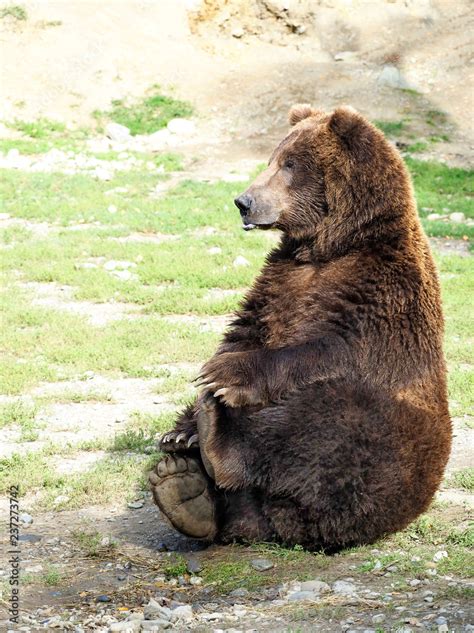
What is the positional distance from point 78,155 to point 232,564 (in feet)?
41.0

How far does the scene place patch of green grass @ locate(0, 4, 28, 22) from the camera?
20.4 m

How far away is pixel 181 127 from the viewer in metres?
18.2

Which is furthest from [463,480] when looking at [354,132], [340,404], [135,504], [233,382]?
[354,132]

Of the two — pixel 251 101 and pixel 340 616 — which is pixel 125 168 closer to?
pixel 251 101

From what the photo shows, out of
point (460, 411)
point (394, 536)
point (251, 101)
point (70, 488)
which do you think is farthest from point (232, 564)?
point (251, 101)

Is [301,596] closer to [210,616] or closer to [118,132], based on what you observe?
[210,616]

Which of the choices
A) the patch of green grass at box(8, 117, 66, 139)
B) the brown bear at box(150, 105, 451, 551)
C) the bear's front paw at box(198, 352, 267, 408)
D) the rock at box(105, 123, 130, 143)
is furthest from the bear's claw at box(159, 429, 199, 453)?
the patch of green grass at box(8, 117, 66, 139)

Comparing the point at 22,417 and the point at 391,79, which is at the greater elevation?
the point at 391,79

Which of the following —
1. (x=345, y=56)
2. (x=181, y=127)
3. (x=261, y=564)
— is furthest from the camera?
(x=345, y=56)

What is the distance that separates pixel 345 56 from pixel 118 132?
6.00 meters

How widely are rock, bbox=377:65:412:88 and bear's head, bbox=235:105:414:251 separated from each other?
15165 millimetres

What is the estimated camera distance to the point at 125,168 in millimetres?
15609

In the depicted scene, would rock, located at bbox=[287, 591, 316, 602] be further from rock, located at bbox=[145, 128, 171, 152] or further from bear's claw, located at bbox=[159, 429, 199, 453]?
rock, located at bbox=[145, 128, 171, 152]

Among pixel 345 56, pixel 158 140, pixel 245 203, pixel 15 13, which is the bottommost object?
pixel 245 203
